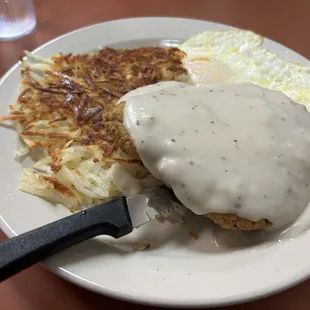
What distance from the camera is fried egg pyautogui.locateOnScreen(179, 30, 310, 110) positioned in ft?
5.74

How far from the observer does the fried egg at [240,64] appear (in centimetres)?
175

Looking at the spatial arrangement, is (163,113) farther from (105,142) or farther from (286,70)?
(286,70)

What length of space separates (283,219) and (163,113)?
17.9 inches

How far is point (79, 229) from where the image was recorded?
1069 mm

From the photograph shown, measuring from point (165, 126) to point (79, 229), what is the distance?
382mm

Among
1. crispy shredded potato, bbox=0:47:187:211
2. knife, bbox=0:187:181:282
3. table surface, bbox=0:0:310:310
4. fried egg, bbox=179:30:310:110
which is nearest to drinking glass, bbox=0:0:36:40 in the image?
table surface, bbox=0:0:310:310

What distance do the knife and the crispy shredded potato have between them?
0.17 meters

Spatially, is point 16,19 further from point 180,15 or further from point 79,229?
point 79,229

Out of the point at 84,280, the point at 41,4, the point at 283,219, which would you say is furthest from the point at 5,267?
the point at 41,4

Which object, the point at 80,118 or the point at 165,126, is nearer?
the point at 165,126

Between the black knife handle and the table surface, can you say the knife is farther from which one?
the table surface

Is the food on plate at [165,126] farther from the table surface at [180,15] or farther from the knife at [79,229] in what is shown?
the table surface at [180,15]

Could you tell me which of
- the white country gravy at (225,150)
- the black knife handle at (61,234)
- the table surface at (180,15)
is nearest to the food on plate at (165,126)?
the white country gravy at (225,150)

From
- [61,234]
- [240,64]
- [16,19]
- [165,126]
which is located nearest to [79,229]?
[61,234]
